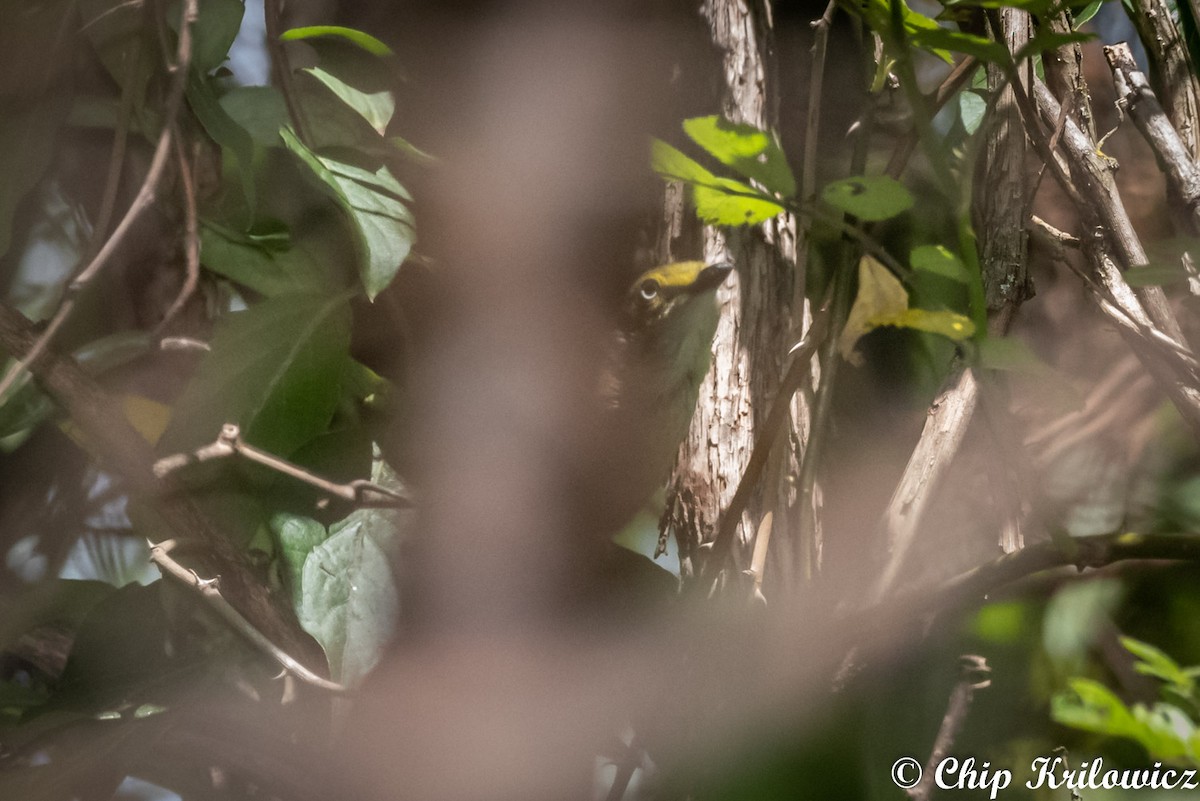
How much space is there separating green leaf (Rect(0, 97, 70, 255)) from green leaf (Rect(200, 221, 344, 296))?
0.11m

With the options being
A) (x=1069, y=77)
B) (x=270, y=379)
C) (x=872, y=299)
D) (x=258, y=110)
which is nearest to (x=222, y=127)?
(x=258, y=110)

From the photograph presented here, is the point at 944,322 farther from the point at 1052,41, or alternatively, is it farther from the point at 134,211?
the point at 134,211

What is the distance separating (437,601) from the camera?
1.84 feet

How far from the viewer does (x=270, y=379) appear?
0.57 meters

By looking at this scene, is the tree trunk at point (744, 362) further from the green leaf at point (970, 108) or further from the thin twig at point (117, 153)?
the thin twig at point (117, 153)

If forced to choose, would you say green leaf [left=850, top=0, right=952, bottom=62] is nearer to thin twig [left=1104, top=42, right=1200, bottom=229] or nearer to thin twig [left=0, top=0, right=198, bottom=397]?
thin twig [left=1104, top=42, right=1200, bottom=229]

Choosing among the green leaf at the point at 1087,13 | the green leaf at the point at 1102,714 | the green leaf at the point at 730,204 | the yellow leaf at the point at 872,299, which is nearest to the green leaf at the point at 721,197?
the green leaf at the point at 730,204

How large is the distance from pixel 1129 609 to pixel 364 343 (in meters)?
0.50

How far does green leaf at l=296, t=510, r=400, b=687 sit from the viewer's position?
0.55 metres

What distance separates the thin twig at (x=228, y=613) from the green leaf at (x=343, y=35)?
1.00ft

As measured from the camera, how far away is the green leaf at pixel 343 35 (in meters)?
0.56

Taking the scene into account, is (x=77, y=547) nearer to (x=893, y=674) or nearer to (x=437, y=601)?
A: (x=437, y=601)

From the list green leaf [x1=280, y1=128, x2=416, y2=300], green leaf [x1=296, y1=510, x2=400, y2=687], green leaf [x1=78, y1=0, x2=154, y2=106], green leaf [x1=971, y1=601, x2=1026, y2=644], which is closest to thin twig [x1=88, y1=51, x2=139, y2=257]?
green leaf [x1=78, y1=0, x2=154, y2=106]

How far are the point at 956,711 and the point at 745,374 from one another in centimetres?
22
